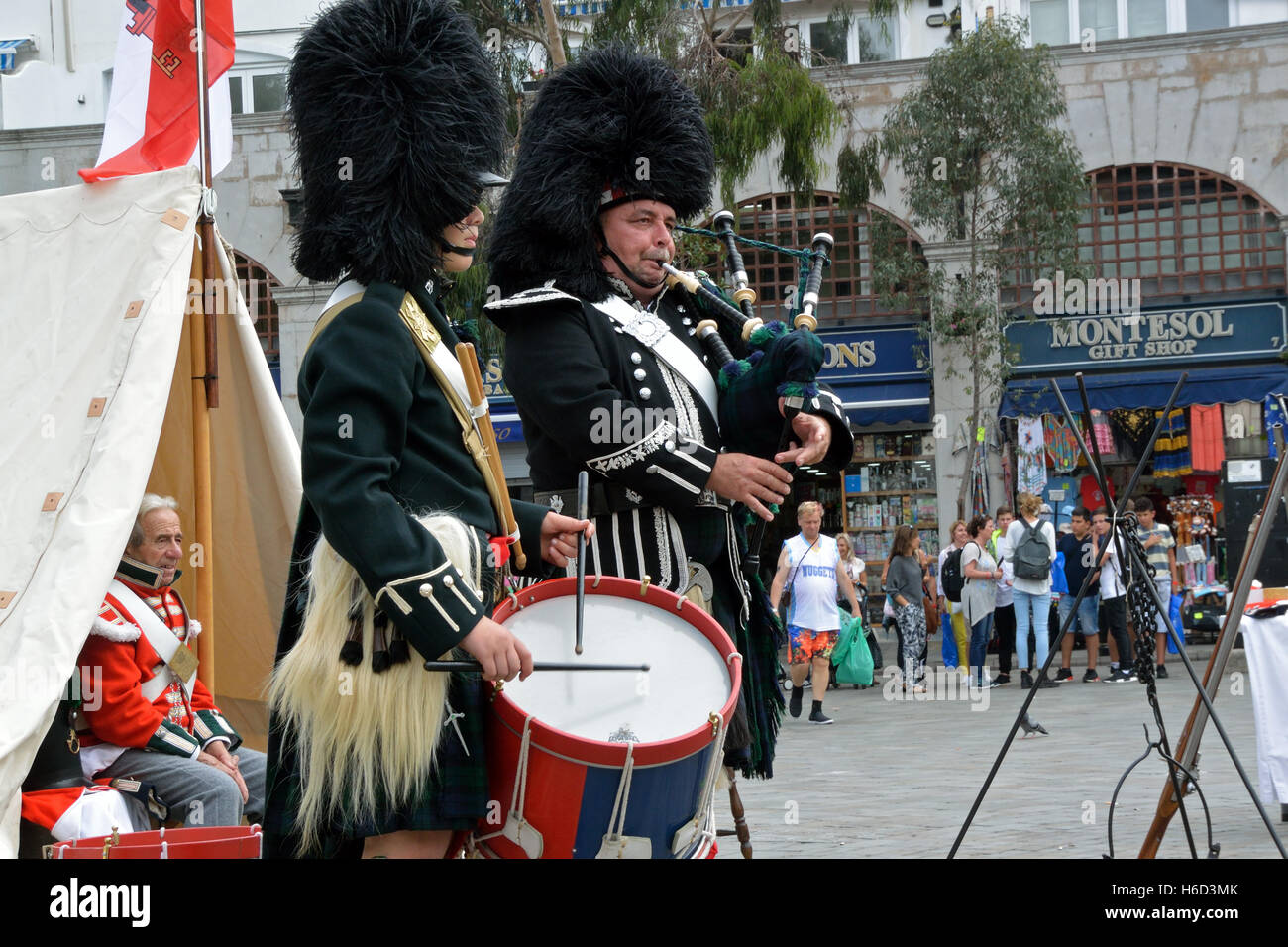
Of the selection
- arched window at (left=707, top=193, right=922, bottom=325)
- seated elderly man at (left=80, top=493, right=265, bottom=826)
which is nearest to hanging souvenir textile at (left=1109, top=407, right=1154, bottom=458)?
arched window at (left=707, top=193, right=922, bottom=325)

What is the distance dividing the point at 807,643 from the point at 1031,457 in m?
8.49

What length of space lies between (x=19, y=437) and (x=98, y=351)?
1.35ft

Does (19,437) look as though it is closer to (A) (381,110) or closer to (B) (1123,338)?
(A) (381,110)

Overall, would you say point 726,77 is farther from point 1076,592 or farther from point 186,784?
point 186,784

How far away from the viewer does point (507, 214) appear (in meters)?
3.73

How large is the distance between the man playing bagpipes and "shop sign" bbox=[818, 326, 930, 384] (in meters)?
17.4

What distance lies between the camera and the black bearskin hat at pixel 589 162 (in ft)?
11.9

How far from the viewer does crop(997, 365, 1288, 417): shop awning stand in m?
19.2

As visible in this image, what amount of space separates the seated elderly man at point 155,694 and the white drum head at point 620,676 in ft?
8.05

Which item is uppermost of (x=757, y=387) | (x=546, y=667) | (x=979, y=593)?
(x=757, y=387)

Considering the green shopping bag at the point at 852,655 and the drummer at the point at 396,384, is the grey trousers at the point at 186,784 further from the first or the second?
the green shopping bag at the point at 852,655

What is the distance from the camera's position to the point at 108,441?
5.20 metres

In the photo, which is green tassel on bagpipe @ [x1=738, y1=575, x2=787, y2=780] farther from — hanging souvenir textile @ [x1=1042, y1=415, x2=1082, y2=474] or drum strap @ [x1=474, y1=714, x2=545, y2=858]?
hanging souvenir textile @ [x1=1042, y1=415, x2=1082, y2=474]

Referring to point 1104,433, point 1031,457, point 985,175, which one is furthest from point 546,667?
point 1104,433
